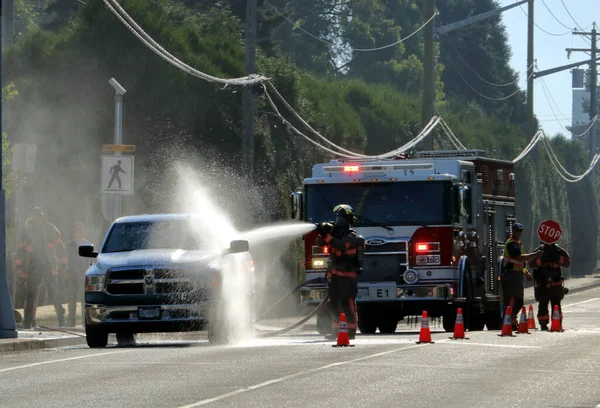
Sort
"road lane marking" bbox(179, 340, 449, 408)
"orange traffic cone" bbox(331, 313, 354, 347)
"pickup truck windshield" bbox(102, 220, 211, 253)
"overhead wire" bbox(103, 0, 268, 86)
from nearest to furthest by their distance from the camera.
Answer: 1. "road lane marking" bbox(179, 340, 449, 408)
2. "orange traffic cone" bbox(331, 313, 354, 347)
3. "pickup truck windshield" bbox(102, 220, 211, 253)
4. "overhead wire" bbox(103, 0, 268, 86)

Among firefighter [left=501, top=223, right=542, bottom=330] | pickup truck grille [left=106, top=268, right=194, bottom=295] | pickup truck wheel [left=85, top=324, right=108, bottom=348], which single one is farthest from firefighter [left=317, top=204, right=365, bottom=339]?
firefighter [left=501, top=223, right=542, bottom=330]

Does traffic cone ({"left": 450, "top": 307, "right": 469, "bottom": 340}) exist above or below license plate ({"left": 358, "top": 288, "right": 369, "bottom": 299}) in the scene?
below

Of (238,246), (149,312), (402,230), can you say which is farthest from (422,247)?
(149,312)


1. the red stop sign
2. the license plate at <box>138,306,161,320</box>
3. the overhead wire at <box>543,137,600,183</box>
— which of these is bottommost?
the license plate at <box>138,306,161,320</box>

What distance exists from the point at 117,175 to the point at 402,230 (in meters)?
4.94

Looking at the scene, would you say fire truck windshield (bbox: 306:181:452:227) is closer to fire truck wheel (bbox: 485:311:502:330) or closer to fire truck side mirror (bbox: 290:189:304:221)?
fire truck side mirror (bbox: 290:189:304:221)

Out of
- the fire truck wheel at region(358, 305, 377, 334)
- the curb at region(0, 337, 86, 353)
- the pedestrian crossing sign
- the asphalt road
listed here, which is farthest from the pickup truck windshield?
the fire truck wheel at region(358, 305, 377, 334)

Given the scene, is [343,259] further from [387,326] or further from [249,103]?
[249,103]

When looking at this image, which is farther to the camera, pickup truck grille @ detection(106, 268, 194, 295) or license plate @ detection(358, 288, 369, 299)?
license plate @ detection(358, 288, 369, 299)

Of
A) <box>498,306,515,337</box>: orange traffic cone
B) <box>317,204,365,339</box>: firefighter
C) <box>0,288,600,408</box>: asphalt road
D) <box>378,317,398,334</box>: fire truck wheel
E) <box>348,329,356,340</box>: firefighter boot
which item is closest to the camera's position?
<box>0,288,600,408</box>: asphalt road

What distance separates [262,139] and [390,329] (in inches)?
319

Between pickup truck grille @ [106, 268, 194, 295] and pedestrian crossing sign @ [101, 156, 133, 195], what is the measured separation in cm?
510

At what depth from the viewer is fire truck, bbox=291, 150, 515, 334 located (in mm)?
24781

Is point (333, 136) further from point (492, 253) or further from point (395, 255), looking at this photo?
point (395, 255)
